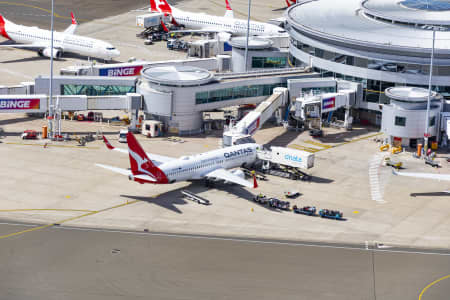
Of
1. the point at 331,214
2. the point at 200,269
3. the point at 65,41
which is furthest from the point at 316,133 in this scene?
the point at 65,41

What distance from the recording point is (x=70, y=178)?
10531cm

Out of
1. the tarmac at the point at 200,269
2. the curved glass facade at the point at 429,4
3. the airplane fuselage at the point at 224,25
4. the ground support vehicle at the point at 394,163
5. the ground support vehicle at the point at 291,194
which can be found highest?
the curved glass facade at the point at 429,4

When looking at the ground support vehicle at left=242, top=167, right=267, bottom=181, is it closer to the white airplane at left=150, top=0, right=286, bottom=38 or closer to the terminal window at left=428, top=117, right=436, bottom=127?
the terminal window at left=428, top=117, right=436, bottom=127

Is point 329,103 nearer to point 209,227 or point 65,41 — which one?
point 209,227

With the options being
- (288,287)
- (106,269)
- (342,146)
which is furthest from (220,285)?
(342,146)

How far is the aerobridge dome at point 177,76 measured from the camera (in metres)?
124

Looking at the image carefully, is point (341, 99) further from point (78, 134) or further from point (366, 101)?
point (78, 134)

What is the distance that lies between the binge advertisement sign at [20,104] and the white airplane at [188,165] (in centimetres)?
2744

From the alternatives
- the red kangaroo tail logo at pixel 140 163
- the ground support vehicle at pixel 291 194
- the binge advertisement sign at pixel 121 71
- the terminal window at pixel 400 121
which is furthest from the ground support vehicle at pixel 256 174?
the binge advertisement sign at pixel 121 71

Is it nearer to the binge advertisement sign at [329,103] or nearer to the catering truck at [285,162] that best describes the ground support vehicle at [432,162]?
the catering truck at [285,162]

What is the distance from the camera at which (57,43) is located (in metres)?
172

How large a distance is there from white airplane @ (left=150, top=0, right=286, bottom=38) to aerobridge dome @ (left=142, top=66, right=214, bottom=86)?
48119 mm

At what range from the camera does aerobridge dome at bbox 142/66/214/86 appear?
12438 centimetres

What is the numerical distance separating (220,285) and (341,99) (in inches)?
2390
